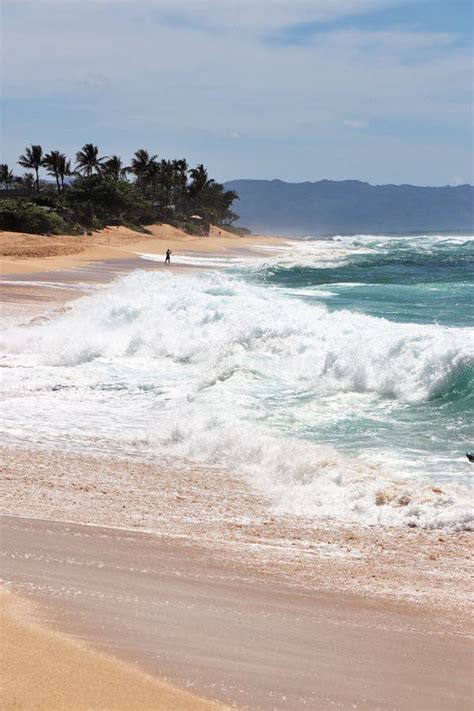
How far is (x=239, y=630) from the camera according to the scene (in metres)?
5.52

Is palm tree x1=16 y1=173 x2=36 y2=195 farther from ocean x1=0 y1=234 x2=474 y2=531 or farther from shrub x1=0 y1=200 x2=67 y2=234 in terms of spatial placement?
ocean x1=0 y1=234 x2=474 y2=531

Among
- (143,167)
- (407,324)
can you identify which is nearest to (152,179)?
(143,167)

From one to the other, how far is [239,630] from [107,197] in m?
70.8

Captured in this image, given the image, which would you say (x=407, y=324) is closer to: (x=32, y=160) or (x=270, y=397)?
(x=270, y=397)

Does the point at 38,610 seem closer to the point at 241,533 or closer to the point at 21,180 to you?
the point at 241,533

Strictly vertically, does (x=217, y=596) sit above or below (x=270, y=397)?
Result: below

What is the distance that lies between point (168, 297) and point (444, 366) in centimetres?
1149

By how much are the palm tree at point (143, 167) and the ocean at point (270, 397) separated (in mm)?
76116

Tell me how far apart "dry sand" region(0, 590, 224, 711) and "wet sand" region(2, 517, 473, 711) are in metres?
0.14

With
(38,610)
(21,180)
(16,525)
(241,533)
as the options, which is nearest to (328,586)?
(241,533)

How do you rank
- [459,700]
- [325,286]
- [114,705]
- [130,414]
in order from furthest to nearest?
[325,286] → [130,414] → [459,700] → [114,705]

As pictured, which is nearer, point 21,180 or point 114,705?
point 114,705

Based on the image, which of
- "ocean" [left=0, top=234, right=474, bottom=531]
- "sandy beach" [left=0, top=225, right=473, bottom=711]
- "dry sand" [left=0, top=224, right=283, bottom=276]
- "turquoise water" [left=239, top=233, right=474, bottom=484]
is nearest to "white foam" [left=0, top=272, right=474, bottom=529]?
"ocean" [left=0, top=234, right=474, bottom=531]

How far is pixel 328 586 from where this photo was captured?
638cm
